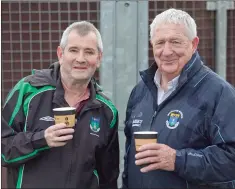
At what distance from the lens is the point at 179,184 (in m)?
2.78

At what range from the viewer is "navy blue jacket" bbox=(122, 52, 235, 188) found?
2.65m

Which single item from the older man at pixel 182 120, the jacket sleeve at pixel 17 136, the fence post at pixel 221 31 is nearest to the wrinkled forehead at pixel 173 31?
the older man at pixel 182 120

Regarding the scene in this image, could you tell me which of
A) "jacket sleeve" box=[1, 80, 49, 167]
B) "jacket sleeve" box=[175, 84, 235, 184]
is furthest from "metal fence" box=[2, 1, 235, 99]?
"jacket sleeve" box=[175, 84, 235, 184]

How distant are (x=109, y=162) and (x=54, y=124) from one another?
49 cm

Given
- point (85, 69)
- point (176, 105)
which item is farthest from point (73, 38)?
point (176, 105)

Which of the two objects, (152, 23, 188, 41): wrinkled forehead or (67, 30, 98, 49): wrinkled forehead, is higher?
(152, 23, 188, 41): wrinkled forehead

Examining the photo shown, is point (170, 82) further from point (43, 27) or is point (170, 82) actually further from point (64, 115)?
point (43, 27)

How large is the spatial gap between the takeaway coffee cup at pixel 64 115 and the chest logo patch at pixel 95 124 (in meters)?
0.30

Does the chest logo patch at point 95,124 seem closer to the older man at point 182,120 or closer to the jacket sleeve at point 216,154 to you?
the older man at point 182,120

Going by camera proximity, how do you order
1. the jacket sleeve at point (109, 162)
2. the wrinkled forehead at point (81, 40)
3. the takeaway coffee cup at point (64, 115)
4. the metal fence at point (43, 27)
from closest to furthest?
the takeaway coffee cup at point (64, 115) → the wrinkled forehead at point (81, 40) → the jacket sleeve at point (109, 162) → the metal fence at point (43, 27)

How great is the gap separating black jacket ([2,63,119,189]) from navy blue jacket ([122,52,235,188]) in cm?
30

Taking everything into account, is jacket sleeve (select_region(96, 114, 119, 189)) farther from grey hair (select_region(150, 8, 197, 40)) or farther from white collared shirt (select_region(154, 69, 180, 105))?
grey hair (select_region(150, 8, 197, 40))

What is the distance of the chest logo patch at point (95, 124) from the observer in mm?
3062

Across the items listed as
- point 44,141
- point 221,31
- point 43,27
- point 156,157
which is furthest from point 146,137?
point 43,27
